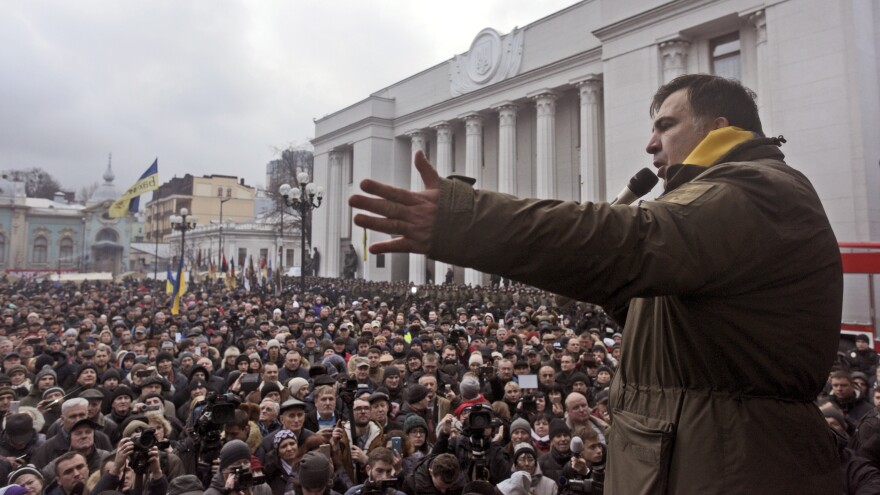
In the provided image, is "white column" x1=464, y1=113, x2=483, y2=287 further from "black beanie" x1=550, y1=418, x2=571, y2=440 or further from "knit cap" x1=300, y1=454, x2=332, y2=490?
"knit cap" x1=300, y1=454, x2=332, y2=490

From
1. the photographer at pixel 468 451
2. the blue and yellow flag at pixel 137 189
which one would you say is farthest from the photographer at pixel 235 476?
the blue and yellow flag at pixel 137 189

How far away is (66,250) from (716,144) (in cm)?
7625

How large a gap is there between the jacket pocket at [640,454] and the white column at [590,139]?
27.0 meters

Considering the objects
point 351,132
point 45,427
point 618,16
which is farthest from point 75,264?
point 45,427

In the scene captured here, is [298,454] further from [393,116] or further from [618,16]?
[393,116]

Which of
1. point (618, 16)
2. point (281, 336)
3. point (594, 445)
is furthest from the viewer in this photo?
point (618, 16)

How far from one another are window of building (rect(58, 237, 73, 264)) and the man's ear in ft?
246

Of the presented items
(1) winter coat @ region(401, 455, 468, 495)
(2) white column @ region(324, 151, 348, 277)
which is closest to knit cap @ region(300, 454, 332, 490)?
(1) winter coat @ region(401, 455, 468, 495)

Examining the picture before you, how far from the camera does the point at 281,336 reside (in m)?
10.9

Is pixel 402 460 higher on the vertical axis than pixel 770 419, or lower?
lower

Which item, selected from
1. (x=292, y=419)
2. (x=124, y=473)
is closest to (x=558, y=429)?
(x=292, y=419)

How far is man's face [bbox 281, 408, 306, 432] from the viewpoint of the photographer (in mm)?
5699

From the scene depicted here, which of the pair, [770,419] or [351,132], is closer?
[770,419]

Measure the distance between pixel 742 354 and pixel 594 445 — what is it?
3849 millimetres
